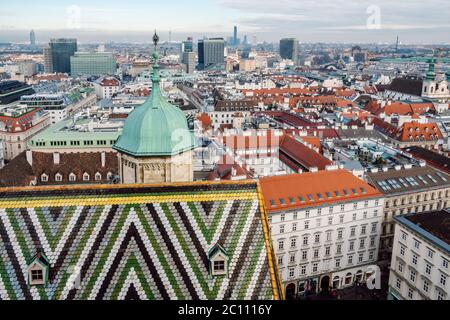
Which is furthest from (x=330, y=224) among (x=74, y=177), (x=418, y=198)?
(x=74, y=177)

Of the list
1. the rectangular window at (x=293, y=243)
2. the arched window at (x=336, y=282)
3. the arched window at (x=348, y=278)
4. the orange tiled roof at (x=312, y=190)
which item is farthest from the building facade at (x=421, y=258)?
the rectangular window at (x=293, y=243)

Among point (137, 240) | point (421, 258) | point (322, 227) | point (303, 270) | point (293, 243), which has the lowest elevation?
point (303, 270)

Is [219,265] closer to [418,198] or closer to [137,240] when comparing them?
[137,240]

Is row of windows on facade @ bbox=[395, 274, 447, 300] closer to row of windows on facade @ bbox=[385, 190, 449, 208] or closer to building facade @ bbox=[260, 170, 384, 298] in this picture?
building facade @ bbox=[260, 170, 384, 298]

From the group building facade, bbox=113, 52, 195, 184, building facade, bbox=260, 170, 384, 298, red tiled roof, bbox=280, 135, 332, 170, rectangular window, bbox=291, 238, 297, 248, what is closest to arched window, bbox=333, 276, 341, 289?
building facade, bbox=260, 170, 384, 298

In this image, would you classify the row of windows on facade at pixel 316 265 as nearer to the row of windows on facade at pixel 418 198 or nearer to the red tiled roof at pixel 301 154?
the row of windows on facade at pixel 418 198

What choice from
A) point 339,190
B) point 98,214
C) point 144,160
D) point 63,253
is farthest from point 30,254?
point 339,190
